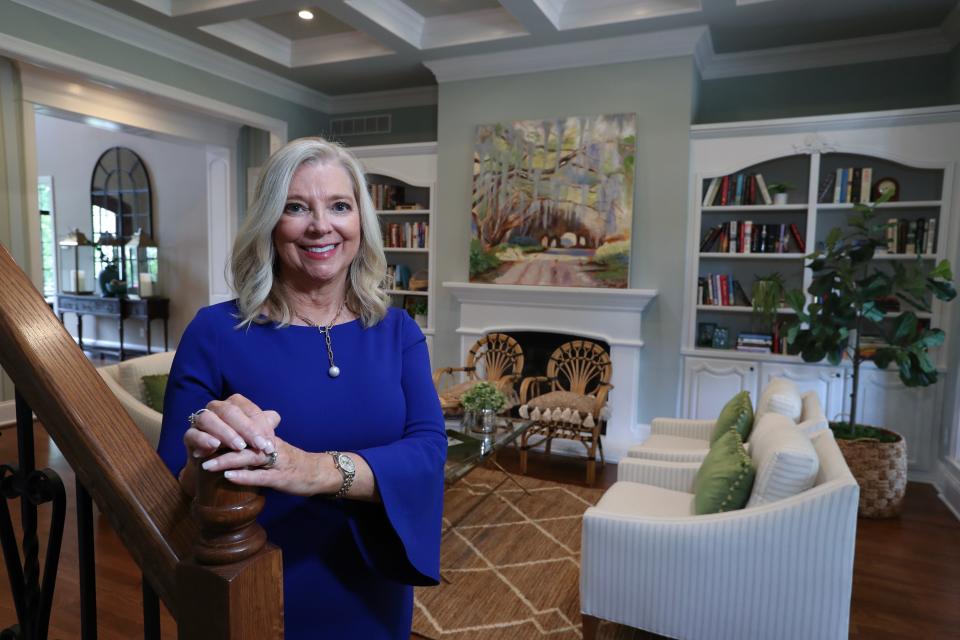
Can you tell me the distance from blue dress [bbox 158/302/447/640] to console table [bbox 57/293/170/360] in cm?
770

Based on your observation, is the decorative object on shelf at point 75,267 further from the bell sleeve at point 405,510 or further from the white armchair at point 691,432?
the bell sleeve at point 405,510

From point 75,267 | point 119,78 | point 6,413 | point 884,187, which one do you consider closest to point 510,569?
point 884,187

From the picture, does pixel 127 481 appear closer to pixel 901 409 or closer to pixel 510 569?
pixel 510 569

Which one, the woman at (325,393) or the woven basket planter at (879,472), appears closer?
the woman at (325,393)

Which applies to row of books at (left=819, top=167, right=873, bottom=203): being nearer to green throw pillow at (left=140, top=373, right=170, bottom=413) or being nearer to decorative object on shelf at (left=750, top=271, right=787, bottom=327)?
decorative object on shelf at (left=750, top=271, right=787, bottom=327)

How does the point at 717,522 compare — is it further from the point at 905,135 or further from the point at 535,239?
the point at 905,135

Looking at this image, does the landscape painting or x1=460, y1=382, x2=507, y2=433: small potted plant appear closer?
x1=460, y1=382, x2=507, y2=433: small potted plant

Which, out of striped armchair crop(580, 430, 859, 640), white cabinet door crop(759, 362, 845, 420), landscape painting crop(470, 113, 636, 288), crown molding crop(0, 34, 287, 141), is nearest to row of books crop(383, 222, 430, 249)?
landscape painting crop(470, 113, 636, 288)

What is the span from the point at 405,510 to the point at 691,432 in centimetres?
298

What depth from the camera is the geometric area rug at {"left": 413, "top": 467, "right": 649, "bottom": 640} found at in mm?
2428

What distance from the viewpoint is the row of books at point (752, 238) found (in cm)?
439

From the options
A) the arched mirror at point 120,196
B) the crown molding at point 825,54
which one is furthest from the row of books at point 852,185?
the arched mirror at point 120,196

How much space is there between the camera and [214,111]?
16.4 ft

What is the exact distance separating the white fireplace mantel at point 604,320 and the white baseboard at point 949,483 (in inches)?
74.3
